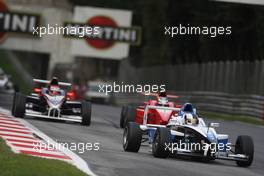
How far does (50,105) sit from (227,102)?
16.6 meters

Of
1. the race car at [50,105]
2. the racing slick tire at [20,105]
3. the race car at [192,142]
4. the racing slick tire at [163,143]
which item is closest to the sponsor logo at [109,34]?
the race car at [50,105]

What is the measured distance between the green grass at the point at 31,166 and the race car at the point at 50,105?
10.2 meters

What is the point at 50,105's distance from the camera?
2403cm

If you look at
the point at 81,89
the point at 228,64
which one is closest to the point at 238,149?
the point at 228,64

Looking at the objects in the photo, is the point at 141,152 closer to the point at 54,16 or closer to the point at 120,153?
the point at 120,153

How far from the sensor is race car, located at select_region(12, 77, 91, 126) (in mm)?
23984

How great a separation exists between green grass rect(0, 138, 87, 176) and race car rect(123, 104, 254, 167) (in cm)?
310

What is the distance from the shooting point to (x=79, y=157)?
48.1 ft

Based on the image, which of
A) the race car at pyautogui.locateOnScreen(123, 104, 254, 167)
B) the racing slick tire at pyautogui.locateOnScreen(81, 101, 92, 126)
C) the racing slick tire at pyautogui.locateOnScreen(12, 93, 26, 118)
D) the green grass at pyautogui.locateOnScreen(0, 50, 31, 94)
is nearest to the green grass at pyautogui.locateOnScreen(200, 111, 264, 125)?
the racing slick tire at pyautogui.locateOnScreen(81, 101, 92, 126)

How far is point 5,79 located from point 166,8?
13.9 metres

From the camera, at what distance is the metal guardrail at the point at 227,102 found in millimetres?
35431

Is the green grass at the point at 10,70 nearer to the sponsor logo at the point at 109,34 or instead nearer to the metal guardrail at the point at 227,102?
the sponsor logo at the point at 109,34

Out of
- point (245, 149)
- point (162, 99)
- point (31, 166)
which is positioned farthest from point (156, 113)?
point (31, 166)

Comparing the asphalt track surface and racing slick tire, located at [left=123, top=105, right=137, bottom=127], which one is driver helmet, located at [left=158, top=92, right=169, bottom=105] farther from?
racing slick tire, located at [left=123, top=105, right=137, bottom=127]
